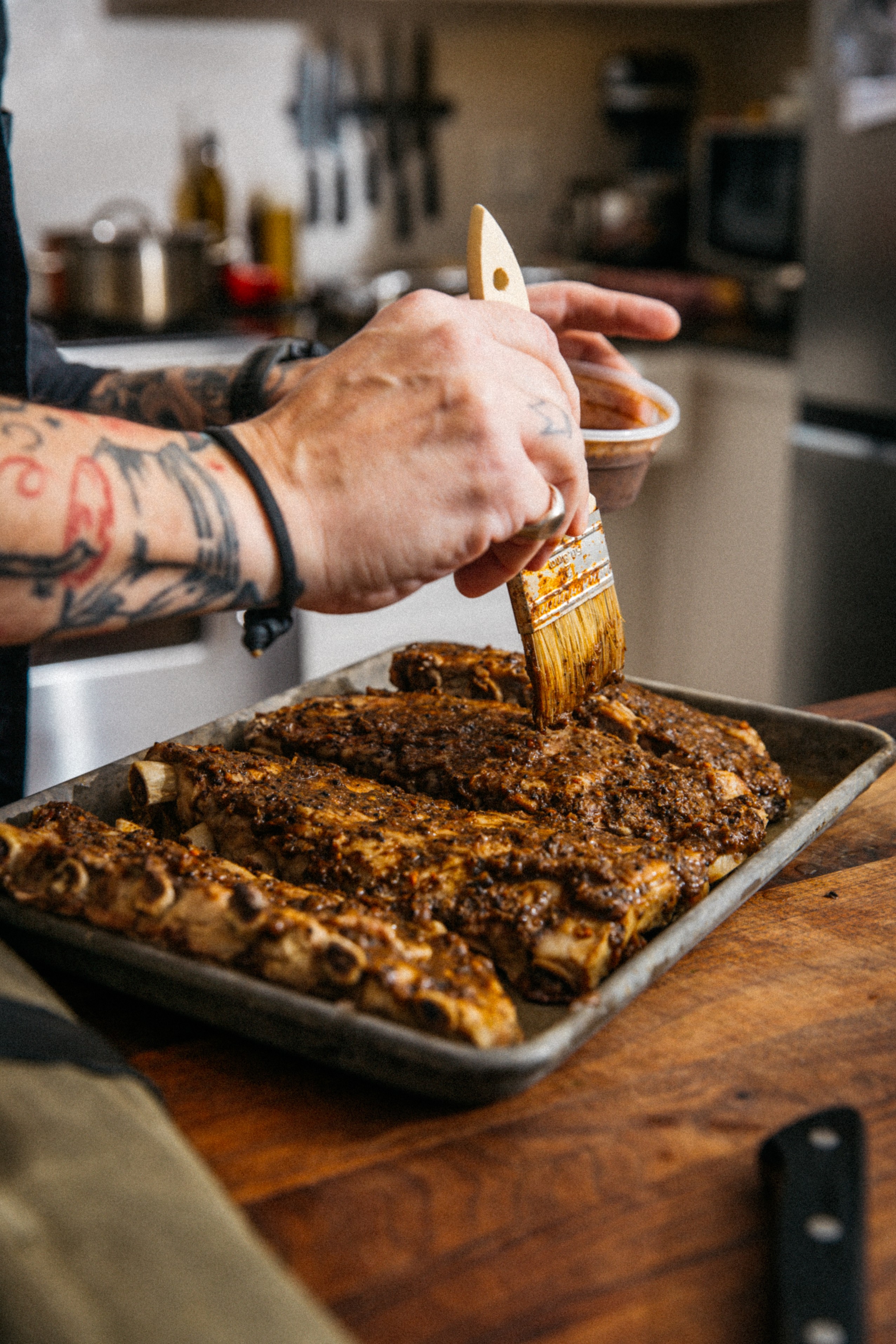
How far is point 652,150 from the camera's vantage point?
411cm

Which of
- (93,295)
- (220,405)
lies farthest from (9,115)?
(93,295)

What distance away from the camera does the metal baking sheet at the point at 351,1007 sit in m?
0.70

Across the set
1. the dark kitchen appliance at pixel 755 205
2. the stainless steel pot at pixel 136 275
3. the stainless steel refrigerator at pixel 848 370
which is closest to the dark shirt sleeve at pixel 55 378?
the stainless steel pot at pixel 136 275

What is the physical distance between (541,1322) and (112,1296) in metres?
0.20

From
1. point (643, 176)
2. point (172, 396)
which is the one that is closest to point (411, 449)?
point (172, 396)

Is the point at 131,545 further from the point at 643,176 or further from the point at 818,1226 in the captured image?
the point at 643,176

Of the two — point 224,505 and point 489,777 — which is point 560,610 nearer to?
point 489,777

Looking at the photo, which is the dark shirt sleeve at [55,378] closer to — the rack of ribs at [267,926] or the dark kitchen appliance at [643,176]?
the rack of ribs at [267,926]

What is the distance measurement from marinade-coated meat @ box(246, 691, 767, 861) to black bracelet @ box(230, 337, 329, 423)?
37cm

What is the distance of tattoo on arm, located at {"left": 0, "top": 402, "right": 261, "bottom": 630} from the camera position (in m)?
0.80

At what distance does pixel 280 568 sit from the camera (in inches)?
34.4

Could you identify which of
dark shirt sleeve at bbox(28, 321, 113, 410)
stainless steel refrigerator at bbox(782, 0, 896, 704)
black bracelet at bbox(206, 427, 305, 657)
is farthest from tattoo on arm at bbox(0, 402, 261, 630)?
stainless steel refrigerator at bbox(782, 0, 896, 704)

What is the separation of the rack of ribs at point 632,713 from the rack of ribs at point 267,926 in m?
0.38

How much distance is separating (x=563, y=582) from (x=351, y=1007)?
1.62 feet
